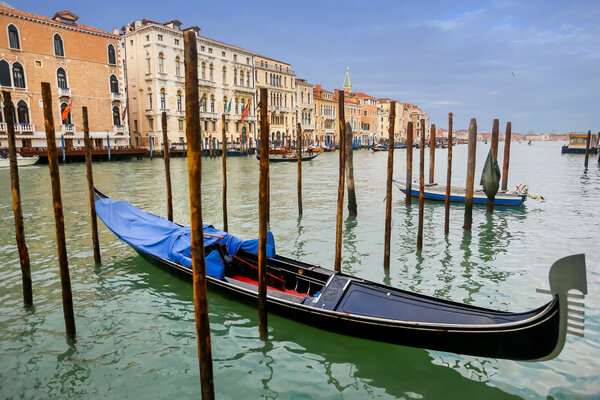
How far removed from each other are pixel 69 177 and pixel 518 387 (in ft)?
59.1

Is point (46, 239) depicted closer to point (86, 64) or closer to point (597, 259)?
point (597, 259)

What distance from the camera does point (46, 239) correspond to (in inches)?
280

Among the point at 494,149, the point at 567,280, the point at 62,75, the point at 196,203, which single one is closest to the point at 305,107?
the point at 62,75

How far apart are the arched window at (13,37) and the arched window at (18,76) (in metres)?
1.00

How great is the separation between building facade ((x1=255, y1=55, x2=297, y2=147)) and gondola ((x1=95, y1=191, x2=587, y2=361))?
35.5m

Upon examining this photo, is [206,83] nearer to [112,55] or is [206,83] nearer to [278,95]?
[112,55]

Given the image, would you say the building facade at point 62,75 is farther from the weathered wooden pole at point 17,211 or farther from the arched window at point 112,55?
the weathered wooden pole at point 17,211

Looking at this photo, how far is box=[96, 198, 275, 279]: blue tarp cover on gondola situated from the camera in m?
4.75

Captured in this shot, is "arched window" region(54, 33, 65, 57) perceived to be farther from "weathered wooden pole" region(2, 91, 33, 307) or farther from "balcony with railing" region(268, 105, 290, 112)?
"weathered wooden pole" region(2, 91, 33, 307)

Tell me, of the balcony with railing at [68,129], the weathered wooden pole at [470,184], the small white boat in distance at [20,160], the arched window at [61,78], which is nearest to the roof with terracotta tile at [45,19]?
the arched window at [61,78]

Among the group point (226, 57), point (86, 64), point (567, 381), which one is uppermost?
point (226, 57)

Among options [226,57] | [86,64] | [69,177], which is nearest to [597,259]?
[69,177]

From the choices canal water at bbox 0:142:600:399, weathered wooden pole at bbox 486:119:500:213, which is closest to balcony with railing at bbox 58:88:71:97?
canal water at bbox 0:142:600:399

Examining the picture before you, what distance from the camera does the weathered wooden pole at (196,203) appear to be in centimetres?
230
